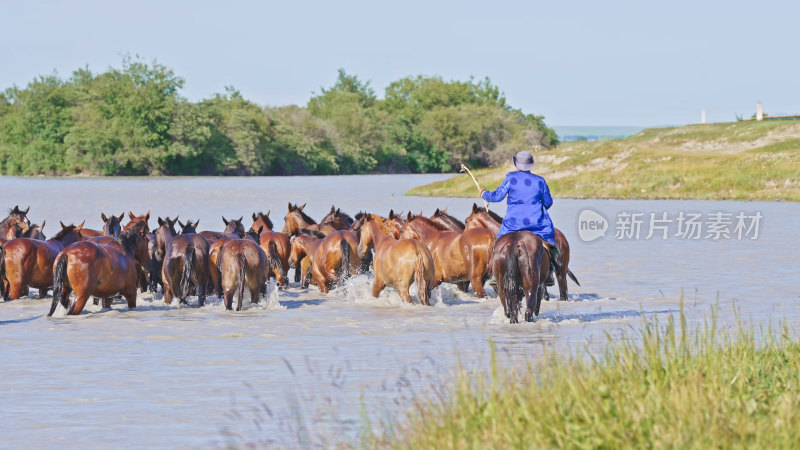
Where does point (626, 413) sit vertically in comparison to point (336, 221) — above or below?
below

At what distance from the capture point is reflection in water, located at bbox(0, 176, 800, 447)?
896 cm

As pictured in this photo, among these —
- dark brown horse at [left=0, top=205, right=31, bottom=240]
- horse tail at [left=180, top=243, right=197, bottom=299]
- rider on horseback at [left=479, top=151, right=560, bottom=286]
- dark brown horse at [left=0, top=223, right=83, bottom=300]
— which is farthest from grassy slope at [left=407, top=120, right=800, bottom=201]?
dark brown horse at [left=0, top=223, right=83, bottom=300]

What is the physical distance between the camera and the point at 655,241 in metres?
32.2

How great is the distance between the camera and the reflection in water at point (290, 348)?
8961mm

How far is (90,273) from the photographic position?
604 inches

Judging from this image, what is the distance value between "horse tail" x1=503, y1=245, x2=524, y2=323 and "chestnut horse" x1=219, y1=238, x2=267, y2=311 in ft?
12.6

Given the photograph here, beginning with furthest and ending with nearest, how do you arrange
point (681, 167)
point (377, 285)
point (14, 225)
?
1. point (681, 167)
2. point (14, 225)
3. point (377, 285)

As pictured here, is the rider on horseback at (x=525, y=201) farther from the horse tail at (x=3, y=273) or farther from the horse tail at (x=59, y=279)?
the horse tail at (x=3, y=273)

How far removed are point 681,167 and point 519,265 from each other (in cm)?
4627

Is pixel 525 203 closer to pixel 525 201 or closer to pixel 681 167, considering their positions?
pixel 525 201

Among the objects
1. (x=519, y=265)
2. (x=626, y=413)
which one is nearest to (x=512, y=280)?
(x=519, y=265)

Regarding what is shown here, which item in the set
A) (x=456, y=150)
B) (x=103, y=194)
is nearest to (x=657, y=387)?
(x=103, y=194)

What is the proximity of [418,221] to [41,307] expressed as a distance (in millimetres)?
5598

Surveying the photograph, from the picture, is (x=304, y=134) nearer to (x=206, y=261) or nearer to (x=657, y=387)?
(x=206, y=261)
